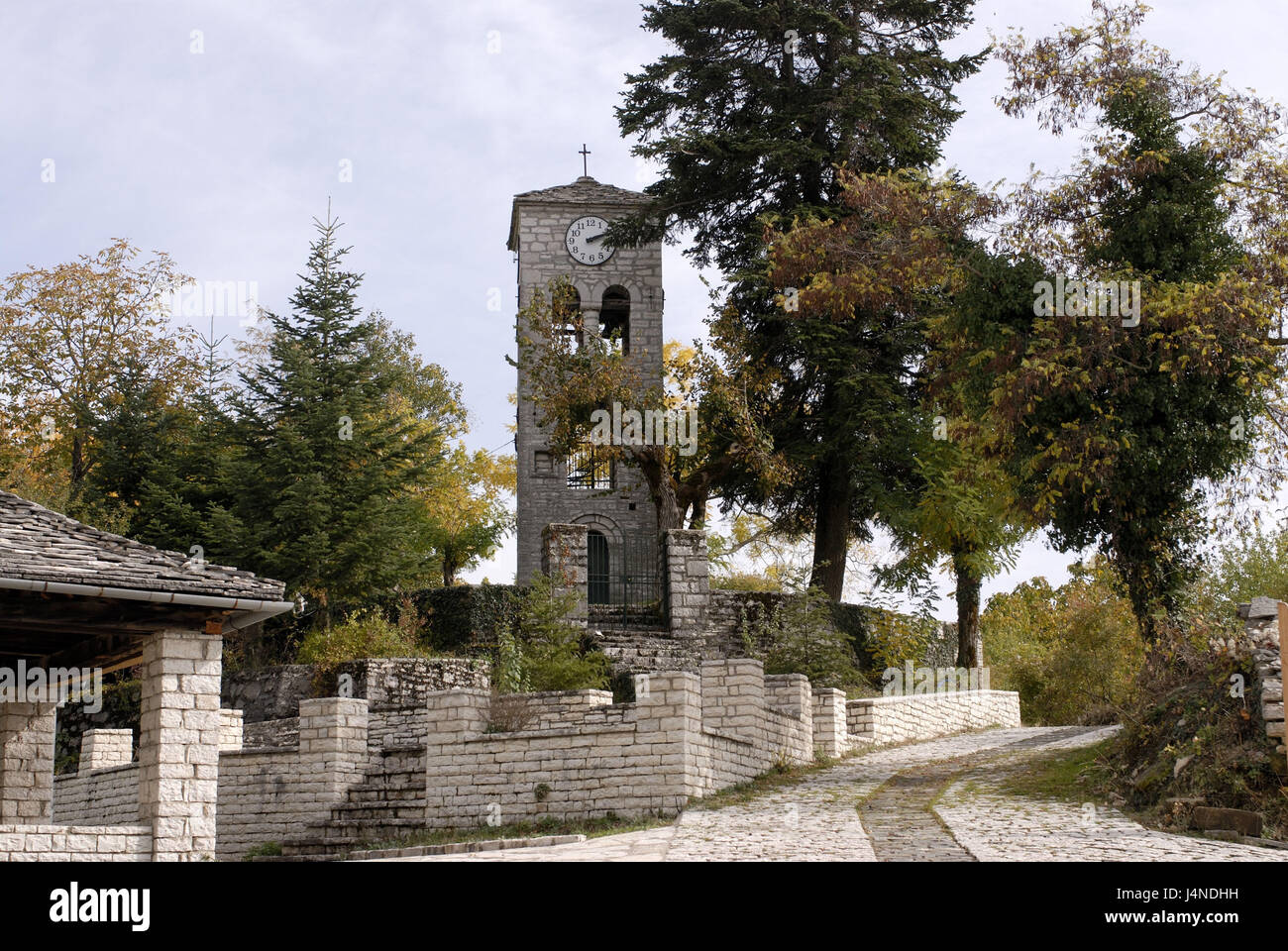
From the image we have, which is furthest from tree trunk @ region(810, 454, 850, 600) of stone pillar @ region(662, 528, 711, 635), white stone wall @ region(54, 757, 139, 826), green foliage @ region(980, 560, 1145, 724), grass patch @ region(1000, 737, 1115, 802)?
white stone wall @ region(54, 757, 139, 826)

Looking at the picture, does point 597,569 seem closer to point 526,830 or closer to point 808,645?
point 808,645

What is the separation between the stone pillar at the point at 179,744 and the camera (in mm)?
11031

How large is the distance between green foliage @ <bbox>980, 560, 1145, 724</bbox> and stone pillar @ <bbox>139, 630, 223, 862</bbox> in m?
14.4

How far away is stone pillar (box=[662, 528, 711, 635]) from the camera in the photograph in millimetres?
21469

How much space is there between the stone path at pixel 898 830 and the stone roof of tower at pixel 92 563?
9.70 ft

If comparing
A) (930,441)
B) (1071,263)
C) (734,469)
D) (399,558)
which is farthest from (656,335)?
(1071,263)

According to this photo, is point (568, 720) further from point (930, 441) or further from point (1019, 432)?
point (930, 441)

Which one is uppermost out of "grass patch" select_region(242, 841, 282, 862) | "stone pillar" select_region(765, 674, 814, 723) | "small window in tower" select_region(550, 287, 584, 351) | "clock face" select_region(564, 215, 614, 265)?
"clock face" select_region(564, 215, 614, 265)

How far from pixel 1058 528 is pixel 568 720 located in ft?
20.1

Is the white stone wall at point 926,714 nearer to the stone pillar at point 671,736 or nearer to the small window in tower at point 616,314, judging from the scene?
the stone pillar at point 671,736

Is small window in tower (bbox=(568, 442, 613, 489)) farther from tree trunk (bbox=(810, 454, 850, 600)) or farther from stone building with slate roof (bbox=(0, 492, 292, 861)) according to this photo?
stone building with slate roof (bbox=(0, 492, 292, 861))

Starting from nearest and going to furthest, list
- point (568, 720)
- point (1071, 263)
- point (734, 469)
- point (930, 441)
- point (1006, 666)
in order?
point (568, 720), point (1071, 263), point (930, 441), point (734, 469), point (1006, 666)

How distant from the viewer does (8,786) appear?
13422mm

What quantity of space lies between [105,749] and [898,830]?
11.4 metres
